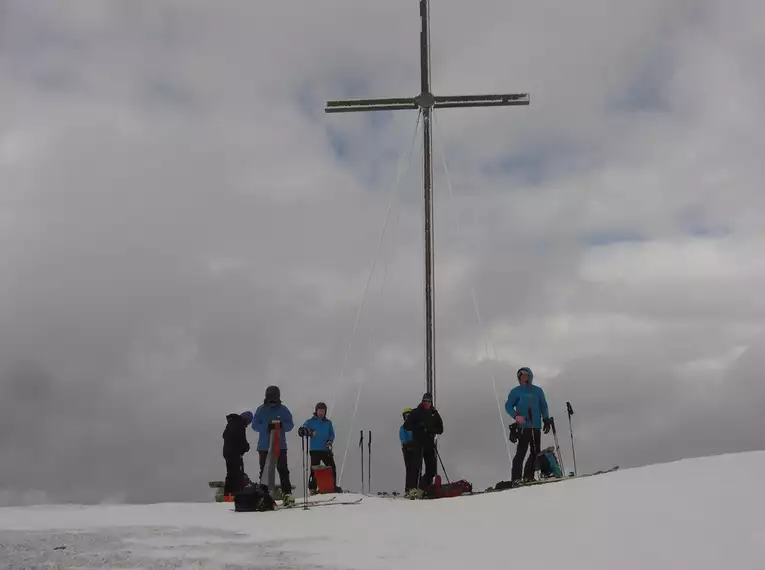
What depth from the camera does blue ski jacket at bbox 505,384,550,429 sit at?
14062 millimetres

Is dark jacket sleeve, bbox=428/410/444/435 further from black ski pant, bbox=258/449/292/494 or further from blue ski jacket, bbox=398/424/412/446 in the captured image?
black ski pant, bbox=258/449/292/494

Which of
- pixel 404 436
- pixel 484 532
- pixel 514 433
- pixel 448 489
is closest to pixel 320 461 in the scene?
pixel 404 436

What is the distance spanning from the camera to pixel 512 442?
46.2 ft

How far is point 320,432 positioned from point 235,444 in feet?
8.74

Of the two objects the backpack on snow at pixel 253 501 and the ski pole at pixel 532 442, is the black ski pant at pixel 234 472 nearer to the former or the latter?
the backpack on snow at pixel 253 501

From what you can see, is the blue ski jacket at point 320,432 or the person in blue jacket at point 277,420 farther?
the blue ski jacket at point 320,432

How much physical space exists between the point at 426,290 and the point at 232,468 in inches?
265

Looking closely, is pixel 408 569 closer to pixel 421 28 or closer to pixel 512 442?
pixel 512 442

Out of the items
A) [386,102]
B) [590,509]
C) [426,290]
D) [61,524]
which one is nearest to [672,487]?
[590,509]

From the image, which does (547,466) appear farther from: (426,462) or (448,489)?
(426,462)

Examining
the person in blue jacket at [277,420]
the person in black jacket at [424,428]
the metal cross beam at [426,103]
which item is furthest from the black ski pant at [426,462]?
the metal cross beam at [426,103]

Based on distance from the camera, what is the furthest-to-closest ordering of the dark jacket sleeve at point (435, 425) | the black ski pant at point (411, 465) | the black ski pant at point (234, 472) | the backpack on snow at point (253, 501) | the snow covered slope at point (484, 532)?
the black ski pant at point (234, 472)
the black ski pant at point (411, 465)
the dark jacket sleeve at point (435, 425)
the backpack on snow at point (253, 501)
the snow covered slope at point (484, 532)

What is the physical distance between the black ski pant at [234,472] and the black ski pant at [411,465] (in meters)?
3.33

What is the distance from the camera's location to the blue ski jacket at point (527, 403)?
1406cm
